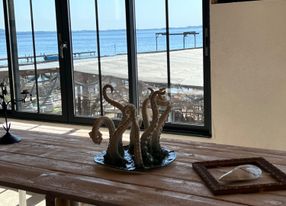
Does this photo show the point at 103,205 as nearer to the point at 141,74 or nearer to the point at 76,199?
the point at 76,199

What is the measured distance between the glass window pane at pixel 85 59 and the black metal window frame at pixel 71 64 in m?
0.05

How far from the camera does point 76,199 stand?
4.35ft

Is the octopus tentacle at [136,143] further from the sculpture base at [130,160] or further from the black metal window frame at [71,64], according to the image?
the black metal window frame at [71,64]

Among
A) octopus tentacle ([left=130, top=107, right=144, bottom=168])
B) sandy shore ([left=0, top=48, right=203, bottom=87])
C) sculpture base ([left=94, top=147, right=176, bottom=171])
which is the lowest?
sculpture base ([left=94, top=147, right=176, bottom=171])

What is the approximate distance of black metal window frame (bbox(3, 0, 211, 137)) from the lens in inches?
126

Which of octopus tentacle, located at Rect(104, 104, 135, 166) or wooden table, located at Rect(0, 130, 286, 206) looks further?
octopus tentacle, located at Rect(104, 104, 135, 166)

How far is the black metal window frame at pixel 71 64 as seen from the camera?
3.21 meters

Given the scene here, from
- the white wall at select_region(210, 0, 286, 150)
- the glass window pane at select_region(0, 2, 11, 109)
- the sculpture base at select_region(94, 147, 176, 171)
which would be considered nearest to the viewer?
the sculpture base at select_region(94, 147, 176, 171)

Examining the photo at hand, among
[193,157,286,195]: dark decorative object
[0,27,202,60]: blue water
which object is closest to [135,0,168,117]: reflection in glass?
[0,27,202,60]: blue water

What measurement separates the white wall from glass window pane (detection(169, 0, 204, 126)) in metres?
0.22

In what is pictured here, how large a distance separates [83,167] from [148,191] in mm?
368

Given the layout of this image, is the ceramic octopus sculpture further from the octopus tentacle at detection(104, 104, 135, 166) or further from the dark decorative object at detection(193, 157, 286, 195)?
the dark decorative object at detection(193, 157, 286, 195)

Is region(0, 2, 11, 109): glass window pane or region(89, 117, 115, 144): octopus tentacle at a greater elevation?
region(0, 2, 11, 109): glass window pane

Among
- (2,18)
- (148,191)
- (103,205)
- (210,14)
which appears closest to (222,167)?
(148,191)
